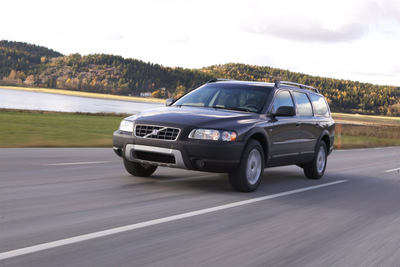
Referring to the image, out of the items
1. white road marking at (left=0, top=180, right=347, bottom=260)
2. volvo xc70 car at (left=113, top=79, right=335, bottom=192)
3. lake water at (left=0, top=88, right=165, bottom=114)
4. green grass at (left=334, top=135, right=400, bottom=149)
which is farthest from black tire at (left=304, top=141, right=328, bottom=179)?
lake water at (left=0, top=88, right=165, bottom=114)

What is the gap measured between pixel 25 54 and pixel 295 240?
185192 millimetres

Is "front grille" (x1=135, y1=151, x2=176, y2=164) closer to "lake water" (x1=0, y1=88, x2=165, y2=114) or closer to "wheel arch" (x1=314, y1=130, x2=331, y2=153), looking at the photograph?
"wheel arch" (x1=314, y1=130, x2=331, y2=153)

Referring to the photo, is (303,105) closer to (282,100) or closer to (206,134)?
(282,100)

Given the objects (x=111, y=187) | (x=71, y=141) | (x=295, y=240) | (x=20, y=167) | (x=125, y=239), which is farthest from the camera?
(x=71, y=141)

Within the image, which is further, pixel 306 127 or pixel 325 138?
pixel 325 138

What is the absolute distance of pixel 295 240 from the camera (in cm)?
490

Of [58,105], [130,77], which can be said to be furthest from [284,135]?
[130,77]

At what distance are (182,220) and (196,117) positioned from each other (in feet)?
7.03

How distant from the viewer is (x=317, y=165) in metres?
9.86

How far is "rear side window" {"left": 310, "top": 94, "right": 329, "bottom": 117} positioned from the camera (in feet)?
33.3

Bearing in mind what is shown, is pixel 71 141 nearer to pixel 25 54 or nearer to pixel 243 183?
pixel 243 183

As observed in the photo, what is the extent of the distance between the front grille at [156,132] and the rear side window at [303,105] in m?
3.17

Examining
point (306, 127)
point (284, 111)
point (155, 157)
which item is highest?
point (284, 111)

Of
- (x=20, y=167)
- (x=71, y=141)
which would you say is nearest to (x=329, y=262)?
(x=20, y=167)
